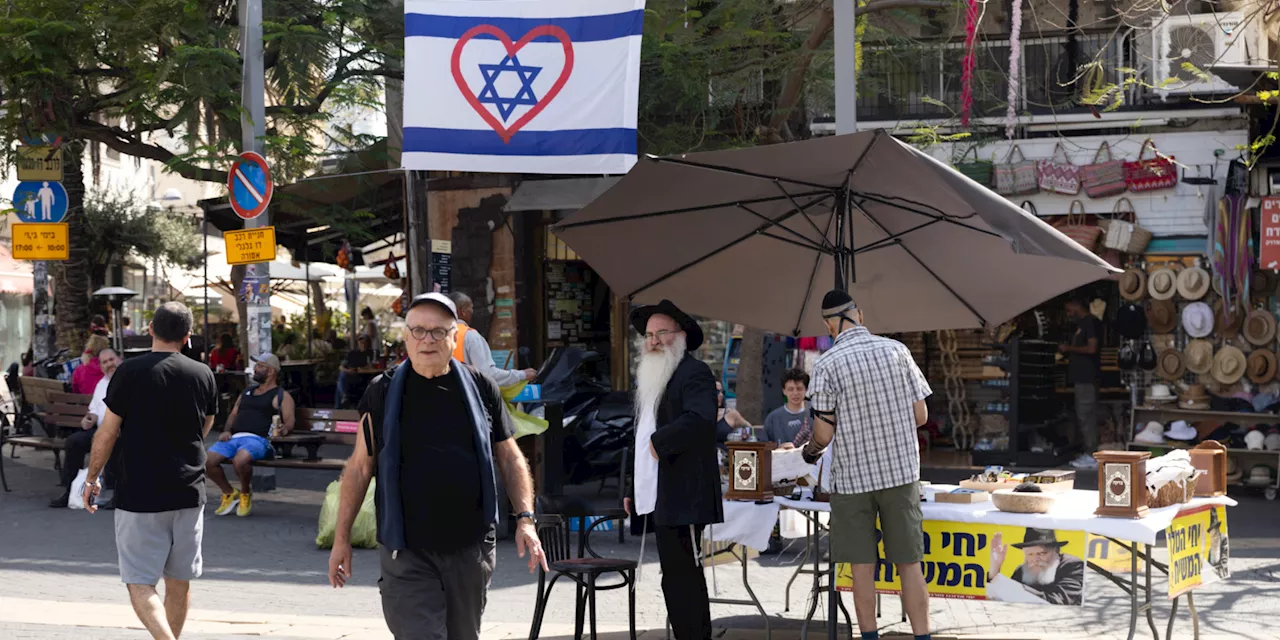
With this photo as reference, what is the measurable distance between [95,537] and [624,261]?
5.52m

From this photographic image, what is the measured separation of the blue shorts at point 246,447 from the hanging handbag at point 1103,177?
9.58 metres

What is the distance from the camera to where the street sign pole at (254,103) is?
14.8 metres

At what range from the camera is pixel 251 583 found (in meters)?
9.50

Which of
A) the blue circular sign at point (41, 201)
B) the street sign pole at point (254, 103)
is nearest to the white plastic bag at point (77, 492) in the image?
the street sign pole at point (254, 103)

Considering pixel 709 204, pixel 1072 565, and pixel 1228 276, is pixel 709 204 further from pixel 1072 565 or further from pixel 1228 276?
pixel 1228 276

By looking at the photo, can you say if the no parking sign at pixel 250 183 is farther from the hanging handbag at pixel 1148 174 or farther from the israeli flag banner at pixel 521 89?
the hanging handbag at pixel 1148 174

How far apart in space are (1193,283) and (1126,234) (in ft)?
2.92

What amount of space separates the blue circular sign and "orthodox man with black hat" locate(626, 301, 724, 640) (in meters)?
13.3

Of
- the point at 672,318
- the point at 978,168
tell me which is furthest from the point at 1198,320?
the point at 672,318

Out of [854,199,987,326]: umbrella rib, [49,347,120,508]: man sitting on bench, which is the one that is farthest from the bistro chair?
[49,347,120,508]: man sitting on bench

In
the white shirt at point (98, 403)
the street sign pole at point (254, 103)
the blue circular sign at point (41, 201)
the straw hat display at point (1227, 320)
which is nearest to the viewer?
the white shirt at point (98, 403)

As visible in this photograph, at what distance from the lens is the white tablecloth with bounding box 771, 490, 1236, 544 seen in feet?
21.7

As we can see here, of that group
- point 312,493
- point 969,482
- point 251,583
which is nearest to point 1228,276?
point 969,482

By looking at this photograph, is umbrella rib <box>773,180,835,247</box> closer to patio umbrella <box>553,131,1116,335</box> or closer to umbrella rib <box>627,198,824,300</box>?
patio umbrella <box>553,131,1116,335</box>
